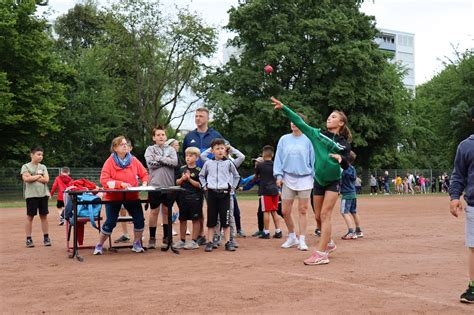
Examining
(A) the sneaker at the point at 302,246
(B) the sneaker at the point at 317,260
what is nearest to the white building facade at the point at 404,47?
(A) the sneaker at the point at 302,246

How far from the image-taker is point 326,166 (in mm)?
8133

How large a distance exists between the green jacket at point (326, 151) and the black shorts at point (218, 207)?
211 centimetres

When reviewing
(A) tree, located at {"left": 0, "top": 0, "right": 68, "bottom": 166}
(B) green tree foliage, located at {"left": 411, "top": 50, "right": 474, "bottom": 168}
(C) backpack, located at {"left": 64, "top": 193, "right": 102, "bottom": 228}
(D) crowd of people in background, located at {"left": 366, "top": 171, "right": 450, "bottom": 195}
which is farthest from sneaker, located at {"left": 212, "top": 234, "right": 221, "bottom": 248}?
(D) crowd of people in background, located at {"left": 366, "top": 171, "right": 450, "bottom": 195}

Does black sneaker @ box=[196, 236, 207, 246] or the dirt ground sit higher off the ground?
black sneaker @ box=[196, 236, 207, 246]

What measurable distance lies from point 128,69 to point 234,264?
1742 inches

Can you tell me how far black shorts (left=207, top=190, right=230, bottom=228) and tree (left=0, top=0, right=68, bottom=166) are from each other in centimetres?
2931

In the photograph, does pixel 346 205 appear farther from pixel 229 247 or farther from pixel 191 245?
pixel 191 245

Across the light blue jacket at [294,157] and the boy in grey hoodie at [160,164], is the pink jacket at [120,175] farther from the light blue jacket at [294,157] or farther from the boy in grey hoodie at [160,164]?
the light blue jacket at [294,157]

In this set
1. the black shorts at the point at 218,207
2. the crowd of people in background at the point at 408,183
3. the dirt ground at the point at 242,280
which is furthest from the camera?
the crowd of people in background at the point at 408,183

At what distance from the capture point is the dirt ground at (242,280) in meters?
5.61

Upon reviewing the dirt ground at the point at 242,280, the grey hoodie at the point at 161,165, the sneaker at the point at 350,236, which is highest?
the grey hoodie at the point at 161,165

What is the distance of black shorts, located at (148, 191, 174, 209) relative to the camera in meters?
9.83

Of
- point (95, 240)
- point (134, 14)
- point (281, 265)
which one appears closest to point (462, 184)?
point (281, 265)

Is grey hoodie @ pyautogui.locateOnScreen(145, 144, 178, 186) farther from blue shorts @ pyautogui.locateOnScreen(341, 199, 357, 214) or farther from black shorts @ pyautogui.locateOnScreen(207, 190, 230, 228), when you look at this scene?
blue shorts @ pyautogui.locateOnScreen(341, 199, 357, 214)
